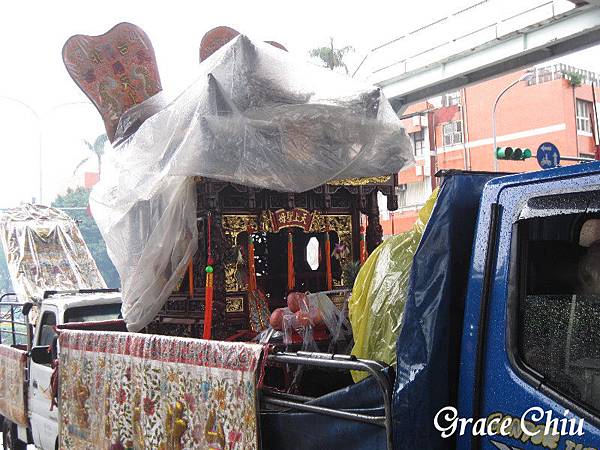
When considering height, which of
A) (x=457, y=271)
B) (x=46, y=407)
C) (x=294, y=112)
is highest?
(x=294, y=112)

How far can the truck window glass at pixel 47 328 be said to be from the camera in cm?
681

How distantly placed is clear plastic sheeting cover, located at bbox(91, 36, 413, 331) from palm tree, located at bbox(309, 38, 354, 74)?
85.2 ft

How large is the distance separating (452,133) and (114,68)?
1107 inches

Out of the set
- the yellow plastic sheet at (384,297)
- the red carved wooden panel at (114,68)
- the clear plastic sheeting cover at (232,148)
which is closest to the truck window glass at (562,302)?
the yellow plastic sheet at (384,297)

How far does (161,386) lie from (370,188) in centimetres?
263

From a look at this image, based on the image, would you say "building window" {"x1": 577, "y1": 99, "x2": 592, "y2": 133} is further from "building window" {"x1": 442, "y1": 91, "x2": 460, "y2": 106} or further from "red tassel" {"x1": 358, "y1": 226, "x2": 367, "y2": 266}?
"red tassel" {"x1": 358, "y1": 226, "x2": 367, "y2": 266}

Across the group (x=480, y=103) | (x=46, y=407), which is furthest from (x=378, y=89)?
(x=480, y=103)

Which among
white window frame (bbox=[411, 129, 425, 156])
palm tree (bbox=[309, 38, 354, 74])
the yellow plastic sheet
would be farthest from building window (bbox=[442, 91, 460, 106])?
the yellow plastic sheet

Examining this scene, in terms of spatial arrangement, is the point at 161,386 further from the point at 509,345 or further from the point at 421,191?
the point at 421,191

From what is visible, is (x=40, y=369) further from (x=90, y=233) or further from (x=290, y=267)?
(x=90, y=233)

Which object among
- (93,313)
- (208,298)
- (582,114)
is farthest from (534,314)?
(582,114)

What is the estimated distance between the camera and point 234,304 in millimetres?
5160

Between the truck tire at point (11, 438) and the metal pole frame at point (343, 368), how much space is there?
226 inches

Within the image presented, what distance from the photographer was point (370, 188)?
→ 18.5 ft
